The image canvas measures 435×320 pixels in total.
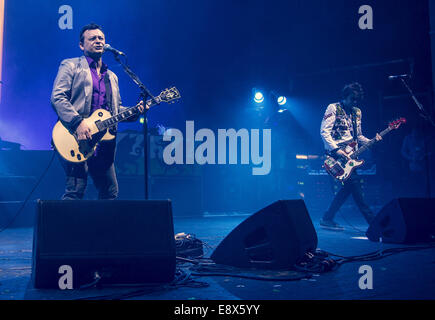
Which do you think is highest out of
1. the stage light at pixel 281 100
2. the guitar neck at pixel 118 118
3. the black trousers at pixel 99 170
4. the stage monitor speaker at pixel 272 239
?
the stage light at pixel 281 100

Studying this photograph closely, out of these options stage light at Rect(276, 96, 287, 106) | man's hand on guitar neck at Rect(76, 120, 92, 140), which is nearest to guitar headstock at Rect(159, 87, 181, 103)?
man's hand on guitar neck at Rect(76, 120, 92, 140)

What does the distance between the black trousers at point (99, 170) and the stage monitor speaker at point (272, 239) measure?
106cm

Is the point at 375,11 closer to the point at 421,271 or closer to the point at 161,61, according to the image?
the point at 161,61

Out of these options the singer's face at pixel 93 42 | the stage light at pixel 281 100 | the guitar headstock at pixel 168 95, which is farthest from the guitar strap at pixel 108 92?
the stage light at pixel 281 100

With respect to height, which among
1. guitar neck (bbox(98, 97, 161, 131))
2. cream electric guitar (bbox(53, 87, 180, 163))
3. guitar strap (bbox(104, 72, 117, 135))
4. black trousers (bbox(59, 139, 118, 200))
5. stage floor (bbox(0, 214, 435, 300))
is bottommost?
stage floor (bbox(0, 214, 435, 300))

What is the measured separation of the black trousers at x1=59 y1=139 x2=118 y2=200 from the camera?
3.20 meters

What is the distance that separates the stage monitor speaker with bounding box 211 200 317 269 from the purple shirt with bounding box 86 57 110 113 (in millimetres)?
1526

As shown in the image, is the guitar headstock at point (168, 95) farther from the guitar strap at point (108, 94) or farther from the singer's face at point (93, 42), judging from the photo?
the singer's face at point (93, 42)

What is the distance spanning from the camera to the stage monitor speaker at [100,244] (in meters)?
2.35

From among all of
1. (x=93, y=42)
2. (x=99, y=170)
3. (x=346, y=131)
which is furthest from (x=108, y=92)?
(x=346, y=131)

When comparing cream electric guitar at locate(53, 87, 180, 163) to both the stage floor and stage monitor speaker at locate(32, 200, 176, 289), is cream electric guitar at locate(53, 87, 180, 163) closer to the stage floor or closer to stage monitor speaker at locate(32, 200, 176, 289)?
stage monitor speaker at locate(32, 200, 176, 289)

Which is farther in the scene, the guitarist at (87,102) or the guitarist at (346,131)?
the guitarist at (346,131)

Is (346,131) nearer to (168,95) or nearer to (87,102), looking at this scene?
(168,95)
